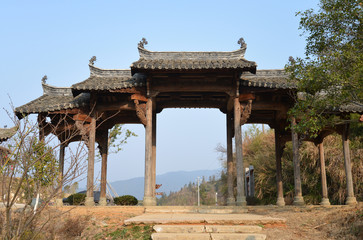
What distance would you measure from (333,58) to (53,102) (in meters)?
10.3

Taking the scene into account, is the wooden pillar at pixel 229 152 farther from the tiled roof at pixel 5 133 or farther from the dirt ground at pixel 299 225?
the tiled roof at pixel 5 133

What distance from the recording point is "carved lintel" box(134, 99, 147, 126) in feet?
38.7

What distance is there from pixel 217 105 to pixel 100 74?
520 cm

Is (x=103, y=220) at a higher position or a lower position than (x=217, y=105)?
lower

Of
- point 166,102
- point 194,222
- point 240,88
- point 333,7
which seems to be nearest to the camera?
point 194,222

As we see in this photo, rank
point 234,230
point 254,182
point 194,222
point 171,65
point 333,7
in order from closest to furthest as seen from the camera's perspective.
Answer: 1. point 234,230
2. point 194,222
3. point 333,7
4. point 171,65
5. point 254,182

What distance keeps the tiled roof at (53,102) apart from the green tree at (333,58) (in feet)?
24.4

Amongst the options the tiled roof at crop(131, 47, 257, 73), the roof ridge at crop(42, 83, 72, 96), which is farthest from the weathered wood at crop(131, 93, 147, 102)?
the roof ridge at crop(42, 83, 72, 96)

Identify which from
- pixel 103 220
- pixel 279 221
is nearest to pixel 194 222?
pixel 279 221

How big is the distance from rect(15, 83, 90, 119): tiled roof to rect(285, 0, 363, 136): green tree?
7433 millimetres

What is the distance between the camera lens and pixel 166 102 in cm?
1389

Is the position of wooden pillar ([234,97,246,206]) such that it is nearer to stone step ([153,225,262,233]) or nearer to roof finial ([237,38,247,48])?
roof finial ([237,38,247,48])

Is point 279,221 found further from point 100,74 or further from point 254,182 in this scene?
point 254,182

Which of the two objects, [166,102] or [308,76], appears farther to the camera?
[166,102]
